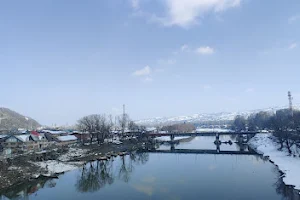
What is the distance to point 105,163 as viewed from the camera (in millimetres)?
33375

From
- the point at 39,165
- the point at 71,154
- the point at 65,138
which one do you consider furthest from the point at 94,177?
the point at 65,138

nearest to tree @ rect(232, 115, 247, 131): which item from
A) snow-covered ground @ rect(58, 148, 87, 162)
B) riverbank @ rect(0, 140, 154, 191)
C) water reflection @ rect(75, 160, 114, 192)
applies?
riverbank @ rect(0, 140, 154, 191)

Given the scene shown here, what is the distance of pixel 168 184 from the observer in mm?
20938

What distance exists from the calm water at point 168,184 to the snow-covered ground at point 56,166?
1351 mm

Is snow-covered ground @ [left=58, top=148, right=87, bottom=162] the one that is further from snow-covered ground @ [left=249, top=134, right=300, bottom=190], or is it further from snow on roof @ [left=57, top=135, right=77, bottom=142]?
snow-covered ground @ [left=249, top=134, right=300, bottom=190]

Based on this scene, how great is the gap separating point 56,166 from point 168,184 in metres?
15.4

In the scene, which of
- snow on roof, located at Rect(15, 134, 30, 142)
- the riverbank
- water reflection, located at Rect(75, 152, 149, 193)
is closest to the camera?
water reflection, located at Rect(75, 152, 149, 193)

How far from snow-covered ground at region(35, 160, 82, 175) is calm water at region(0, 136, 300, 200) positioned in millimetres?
1351

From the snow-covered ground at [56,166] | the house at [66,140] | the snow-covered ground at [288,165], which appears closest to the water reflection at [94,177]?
the snow-covered ground at [56,166]

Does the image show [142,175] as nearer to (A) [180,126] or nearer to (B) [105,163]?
(B) [105,163]

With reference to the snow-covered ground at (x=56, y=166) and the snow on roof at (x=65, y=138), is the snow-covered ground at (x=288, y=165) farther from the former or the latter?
the snow on roof at (x=65, y=138)

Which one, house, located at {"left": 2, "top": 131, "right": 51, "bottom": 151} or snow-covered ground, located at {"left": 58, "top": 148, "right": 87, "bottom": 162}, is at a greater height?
house, located at {"left": 2, "top": 131, "right": 51, "bottom": 151}

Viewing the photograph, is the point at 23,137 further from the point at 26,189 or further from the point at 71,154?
the point at 26,189

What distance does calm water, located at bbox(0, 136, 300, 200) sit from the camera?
18.0 meters
